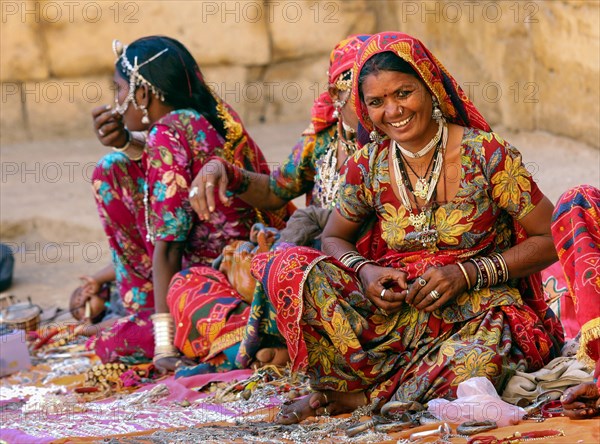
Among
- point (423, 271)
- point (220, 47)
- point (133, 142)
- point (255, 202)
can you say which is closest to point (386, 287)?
point (423, 271)

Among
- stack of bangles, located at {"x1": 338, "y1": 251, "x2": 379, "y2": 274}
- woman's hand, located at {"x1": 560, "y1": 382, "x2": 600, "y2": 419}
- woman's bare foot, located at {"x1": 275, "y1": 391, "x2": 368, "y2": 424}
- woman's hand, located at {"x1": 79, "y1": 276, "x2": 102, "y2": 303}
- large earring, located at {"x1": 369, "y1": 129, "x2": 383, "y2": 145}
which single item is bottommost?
woman's bare foot, located at {"x1": 275, "y1": 391, "x2": 368, "y2": 424}

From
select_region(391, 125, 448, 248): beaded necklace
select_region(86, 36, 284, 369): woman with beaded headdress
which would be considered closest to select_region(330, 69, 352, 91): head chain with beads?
select_region(391, 125, 448, 248): beaded necklace

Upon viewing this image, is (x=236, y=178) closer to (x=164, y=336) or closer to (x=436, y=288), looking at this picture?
(x=164, y=336)

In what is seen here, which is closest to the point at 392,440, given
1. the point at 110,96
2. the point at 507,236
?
the point at 507,236

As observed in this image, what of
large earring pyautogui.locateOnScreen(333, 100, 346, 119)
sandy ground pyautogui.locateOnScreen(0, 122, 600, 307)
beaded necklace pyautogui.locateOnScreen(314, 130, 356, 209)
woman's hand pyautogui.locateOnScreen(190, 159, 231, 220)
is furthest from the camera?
sandy ground pyautogui.locateOnScreen(0, 122, 600, 307)

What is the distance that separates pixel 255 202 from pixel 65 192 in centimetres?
475

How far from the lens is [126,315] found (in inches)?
258

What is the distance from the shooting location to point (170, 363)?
5.68 meters

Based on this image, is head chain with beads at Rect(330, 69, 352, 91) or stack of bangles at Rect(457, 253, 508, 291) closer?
stack of bangles at Rect(457, 253, 508, 291)

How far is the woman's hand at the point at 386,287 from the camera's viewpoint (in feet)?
14.4

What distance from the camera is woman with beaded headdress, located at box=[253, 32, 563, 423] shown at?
4.34 m

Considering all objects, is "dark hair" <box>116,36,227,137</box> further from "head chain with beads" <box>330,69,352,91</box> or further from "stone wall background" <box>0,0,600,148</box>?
"stone wall background" <box>0,0,600,148</box>

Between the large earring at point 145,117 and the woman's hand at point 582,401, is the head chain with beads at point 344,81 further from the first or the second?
the woman's hand at point 582,401

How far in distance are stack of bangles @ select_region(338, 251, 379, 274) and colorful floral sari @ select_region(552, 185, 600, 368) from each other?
37.2 inches
